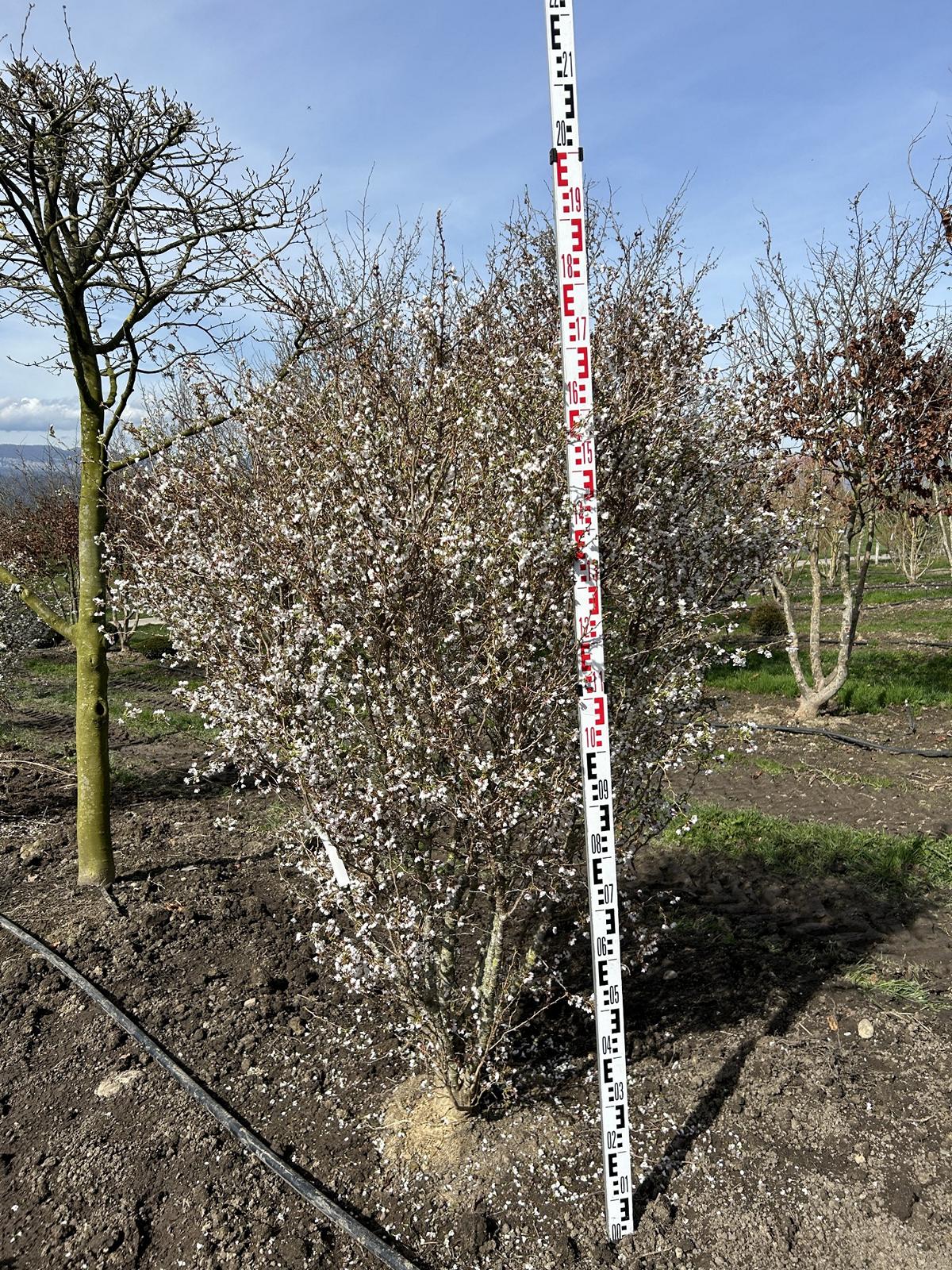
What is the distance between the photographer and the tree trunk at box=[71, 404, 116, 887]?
18.3ft

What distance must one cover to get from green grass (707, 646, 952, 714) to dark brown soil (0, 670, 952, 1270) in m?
4.93

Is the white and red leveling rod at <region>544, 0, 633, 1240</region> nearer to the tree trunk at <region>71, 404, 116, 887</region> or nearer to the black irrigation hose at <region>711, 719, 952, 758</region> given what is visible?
the tree trunk at <region>71, 404, 116, 887</region>

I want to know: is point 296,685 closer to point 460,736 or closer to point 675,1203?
point 460,736

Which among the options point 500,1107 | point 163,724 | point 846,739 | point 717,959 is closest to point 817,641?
point 846,739

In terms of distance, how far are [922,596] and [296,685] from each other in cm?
2398

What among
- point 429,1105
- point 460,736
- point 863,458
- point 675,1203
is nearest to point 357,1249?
point 429,1105

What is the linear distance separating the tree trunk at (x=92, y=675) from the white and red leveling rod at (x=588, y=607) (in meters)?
3.96

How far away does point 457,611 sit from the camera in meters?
2.72

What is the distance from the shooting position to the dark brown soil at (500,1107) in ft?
9.59

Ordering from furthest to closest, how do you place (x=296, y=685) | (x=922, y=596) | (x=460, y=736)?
1. (x=922, y=596)
2. (x=296, y=685)
3. (x=460, y=736)

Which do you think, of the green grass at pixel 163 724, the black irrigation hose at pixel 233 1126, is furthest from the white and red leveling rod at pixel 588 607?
the green grass at pixel 163 724

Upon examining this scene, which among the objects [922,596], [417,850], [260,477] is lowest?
[922,596]

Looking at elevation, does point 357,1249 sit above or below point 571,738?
below

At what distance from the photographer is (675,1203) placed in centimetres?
298
